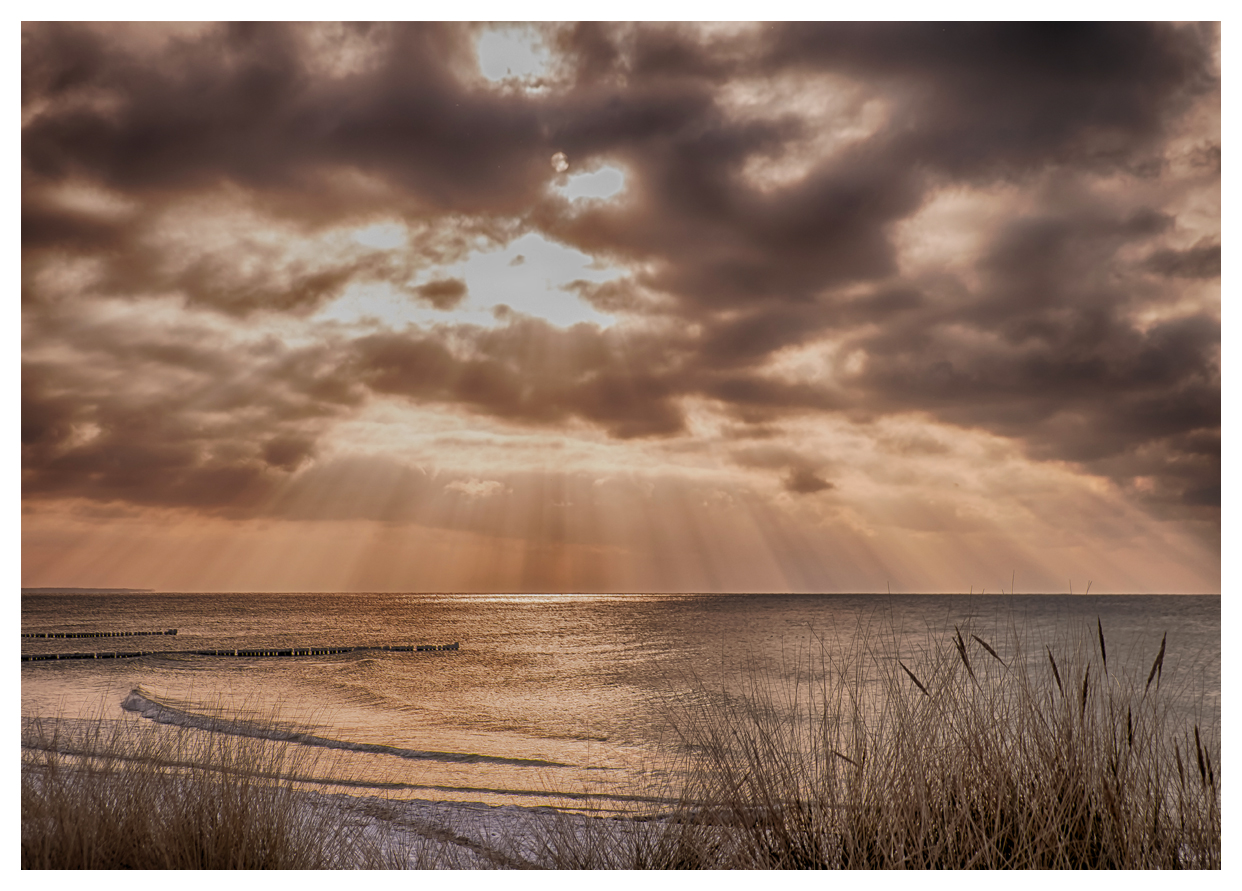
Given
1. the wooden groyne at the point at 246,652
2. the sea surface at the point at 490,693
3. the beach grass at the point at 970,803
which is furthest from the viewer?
the wooden groyne at the point at 246,652

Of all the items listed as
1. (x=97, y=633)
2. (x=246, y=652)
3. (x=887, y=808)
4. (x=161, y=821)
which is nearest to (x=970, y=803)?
(x=887, y=808)

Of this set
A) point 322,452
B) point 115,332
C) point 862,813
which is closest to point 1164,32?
point 862,813

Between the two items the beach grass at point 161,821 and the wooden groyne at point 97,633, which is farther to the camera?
the wooden groyne at point 97,633

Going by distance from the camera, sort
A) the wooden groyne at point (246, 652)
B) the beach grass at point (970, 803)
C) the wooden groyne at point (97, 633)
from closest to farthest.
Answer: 1. the beach grass at point (970, 803)
2. the wooden groyne at point (246, 652)
3. the wooden groyne at point (97, 633)

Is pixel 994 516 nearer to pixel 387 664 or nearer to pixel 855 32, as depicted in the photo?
pixel 855 32

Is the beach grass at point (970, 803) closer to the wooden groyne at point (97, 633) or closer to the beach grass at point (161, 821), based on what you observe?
the beach grass at point (161, 821)

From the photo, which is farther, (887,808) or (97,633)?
(97,633)

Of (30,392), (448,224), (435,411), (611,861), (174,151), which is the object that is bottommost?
(611,861)

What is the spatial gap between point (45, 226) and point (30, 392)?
1.17 metres

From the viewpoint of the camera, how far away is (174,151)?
6.28 meters

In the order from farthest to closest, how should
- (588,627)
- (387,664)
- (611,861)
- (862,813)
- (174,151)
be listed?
(588,627) → (387,664) → (174,151) → (611,861) → (862,813)

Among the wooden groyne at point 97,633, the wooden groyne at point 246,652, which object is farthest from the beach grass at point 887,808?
the wooden groyne at point 97,633

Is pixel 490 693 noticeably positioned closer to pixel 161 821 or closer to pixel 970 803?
pixel 161 821

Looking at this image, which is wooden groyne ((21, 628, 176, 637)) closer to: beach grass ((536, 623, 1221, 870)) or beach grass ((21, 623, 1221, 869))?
beach grass ((21, 623, 1221, 869))
